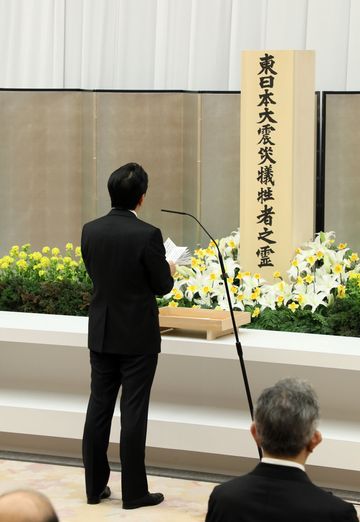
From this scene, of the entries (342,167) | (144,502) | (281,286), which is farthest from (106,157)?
(144,502)

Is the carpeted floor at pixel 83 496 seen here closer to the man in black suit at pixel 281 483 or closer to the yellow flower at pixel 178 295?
the yellow flower at pixel 178 295

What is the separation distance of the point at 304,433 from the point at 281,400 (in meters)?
0.09

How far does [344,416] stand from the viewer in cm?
473

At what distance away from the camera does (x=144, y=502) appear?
171 inches

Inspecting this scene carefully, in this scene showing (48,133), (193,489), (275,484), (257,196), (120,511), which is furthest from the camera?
(48,133)

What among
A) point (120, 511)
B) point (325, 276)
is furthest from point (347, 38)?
point (120, 511)

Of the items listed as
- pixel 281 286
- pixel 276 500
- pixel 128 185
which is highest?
pixel 128 185

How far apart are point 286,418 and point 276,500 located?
17cm

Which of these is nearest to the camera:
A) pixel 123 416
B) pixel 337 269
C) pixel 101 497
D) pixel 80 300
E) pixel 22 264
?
pixel 123 416

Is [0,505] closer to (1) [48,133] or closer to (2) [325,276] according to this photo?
(2) [325,276]

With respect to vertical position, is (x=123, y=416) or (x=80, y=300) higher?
(x=80, y=300)

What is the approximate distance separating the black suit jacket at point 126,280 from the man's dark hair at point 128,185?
0.15 feet

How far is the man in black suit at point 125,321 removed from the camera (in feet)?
13.6

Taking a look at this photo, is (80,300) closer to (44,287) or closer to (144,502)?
(44,287)
